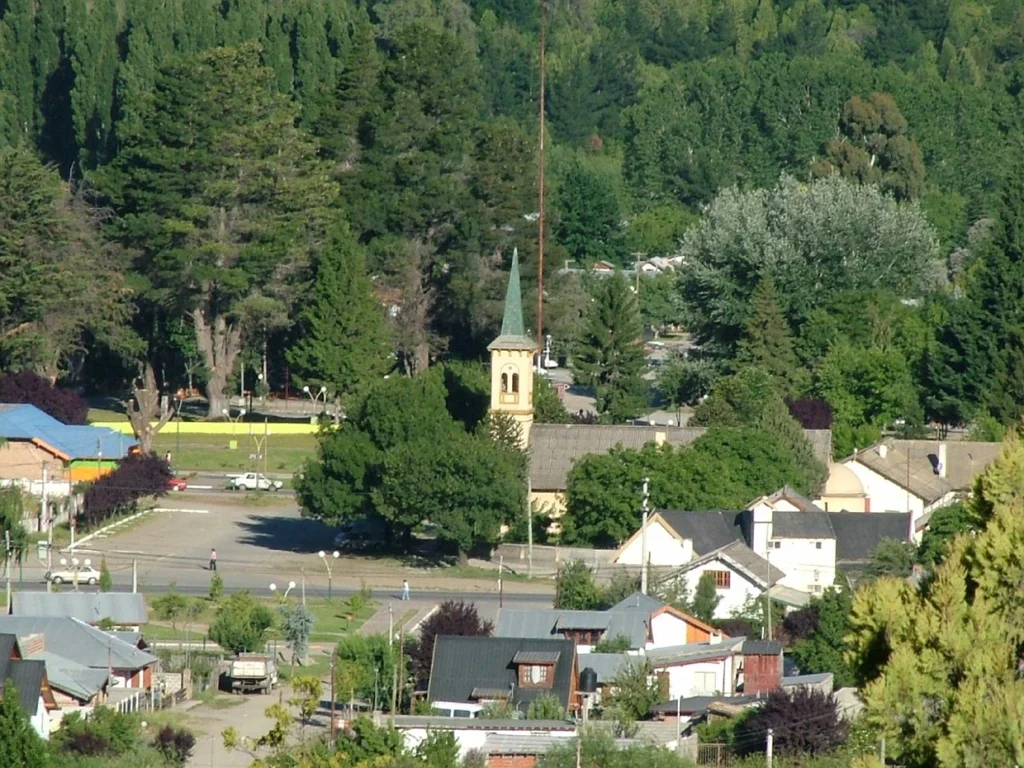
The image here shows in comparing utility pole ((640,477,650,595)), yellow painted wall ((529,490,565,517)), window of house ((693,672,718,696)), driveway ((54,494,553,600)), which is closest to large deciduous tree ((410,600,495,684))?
window of house ((693,672,718,696))

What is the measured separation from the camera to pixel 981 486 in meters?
28.4

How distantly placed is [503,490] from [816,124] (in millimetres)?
86830

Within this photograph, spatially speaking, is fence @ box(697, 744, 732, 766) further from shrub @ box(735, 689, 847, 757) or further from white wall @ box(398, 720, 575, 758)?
white wall @ box(398, 720, 575, 758)

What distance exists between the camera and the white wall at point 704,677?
164 feet

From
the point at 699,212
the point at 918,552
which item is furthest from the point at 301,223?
the point at 699,212

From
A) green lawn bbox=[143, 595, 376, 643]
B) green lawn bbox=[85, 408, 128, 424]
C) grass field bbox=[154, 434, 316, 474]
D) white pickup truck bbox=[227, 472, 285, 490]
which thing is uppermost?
green lawn bbox=[85, 408, 128, 424]

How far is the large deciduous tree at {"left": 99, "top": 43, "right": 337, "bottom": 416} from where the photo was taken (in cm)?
8738

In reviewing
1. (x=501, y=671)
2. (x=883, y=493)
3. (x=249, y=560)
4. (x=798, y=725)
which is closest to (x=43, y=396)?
(x=249, y=560)

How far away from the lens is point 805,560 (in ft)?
203

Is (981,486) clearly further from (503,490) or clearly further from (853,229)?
(853,229)

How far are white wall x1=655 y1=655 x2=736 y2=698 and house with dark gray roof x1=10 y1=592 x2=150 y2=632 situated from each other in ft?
33.2

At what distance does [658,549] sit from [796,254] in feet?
96.3

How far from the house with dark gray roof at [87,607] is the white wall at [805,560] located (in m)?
13.3

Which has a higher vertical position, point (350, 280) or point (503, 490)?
point (350, 280)
